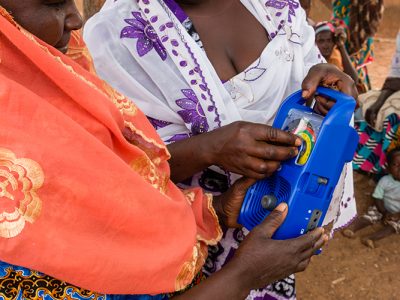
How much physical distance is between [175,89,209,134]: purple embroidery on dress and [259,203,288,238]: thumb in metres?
0.39

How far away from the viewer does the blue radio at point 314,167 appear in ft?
3.90

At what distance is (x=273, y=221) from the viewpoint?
3.90 feet

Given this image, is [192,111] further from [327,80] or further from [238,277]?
[238,277]

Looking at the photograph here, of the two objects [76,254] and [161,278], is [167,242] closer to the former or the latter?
[161,278]

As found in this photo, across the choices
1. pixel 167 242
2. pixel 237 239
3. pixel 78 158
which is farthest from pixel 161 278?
pixel 237 239

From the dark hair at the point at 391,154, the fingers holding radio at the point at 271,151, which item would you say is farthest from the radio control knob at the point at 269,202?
the dark hair at the point at 391,154

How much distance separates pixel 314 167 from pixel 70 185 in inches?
25.9

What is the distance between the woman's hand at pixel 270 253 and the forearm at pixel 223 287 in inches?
0.6

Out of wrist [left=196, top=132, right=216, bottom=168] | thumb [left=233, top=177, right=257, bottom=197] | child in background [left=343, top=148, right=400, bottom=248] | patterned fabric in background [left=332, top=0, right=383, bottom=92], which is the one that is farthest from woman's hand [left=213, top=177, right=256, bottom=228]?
patterned fabric in background [left=332, top=0, right=383, bottom=92]

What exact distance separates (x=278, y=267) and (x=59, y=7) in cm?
79

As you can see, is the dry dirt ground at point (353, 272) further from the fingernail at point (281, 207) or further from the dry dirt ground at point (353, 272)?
the fingernail at point (281, 207)

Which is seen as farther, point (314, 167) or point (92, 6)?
point (92, 6)

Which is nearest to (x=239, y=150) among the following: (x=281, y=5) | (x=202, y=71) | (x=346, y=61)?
(x=202, y=71)

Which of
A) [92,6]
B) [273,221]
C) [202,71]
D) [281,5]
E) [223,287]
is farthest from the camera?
[92,6]
